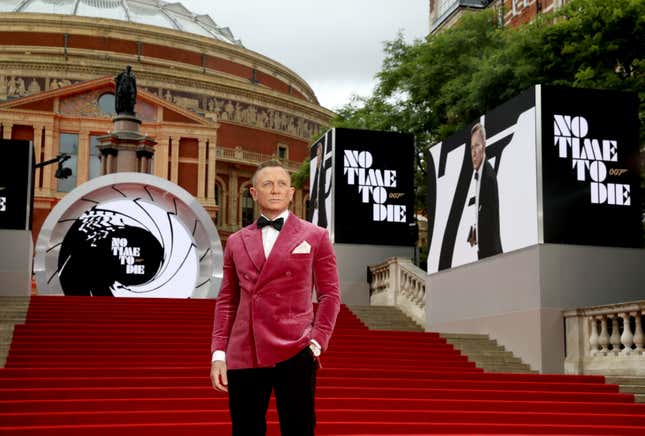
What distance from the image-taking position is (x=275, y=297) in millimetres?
4145

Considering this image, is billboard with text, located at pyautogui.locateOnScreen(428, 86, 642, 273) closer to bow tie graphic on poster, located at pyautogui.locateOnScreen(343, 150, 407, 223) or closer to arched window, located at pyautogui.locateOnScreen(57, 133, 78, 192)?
bow tie graphic on poster, located at pyautogui.locateOnScreen(343, 150, 407, 223)

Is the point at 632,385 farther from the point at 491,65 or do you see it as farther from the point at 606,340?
the point at 491,65

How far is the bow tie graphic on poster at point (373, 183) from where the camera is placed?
858 inches

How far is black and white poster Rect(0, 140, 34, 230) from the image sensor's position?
19.9m

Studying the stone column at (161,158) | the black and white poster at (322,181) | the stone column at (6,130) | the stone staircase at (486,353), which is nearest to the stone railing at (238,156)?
the stone column at (161,158)

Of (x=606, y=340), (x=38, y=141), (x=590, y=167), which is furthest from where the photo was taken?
(x=38, y=141)

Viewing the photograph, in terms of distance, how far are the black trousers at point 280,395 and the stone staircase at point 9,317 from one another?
9.12m

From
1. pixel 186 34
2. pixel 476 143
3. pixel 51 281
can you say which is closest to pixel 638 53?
pixel 476 143

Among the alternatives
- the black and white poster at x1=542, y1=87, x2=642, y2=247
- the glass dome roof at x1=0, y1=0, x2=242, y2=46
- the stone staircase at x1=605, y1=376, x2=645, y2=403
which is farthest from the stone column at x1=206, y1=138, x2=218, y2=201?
the stone staircase at x1=605, y1=376, x2=645, y2=403

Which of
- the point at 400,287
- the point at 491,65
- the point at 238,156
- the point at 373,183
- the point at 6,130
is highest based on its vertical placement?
the point at 238,156

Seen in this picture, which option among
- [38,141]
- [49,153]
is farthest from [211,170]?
[38,141]

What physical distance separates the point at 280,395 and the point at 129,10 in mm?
74992

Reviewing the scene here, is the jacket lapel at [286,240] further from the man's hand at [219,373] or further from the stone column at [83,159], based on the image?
the stone column at [83,159]

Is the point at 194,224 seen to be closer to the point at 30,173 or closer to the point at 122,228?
the point at 122,228
